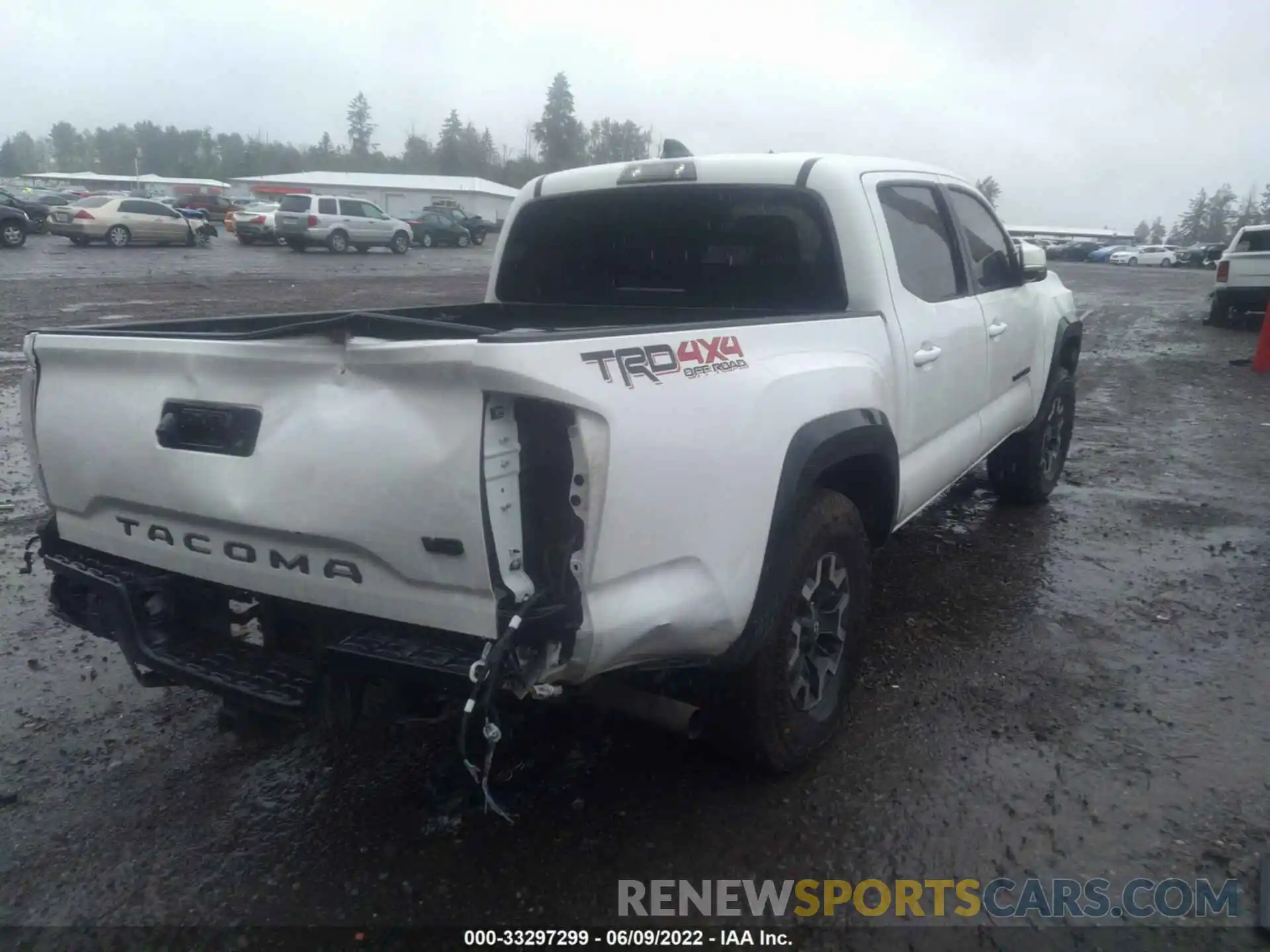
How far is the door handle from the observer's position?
386 centimetres

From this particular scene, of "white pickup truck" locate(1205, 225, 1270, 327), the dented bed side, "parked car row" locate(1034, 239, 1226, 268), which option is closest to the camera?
the dented bed side

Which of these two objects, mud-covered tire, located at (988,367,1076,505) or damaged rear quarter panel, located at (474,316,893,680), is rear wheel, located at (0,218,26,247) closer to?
mud-covered tire, located at (988,367,1076,505)

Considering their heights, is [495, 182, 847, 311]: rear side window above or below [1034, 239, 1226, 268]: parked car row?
above

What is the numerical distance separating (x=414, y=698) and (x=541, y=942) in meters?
0.71

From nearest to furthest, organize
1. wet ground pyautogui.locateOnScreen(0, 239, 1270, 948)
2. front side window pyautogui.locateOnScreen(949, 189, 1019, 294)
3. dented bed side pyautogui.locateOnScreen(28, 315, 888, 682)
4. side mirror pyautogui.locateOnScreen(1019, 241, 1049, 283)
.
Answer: dented bed side pyautogui.locateOnScreen(28, 315, 888, 682) < wet ground pyautogui.locateOnScreen(0, 239, 1270, 948) < front side window pyautogui.locateOnScreen(949, 189, 1019, 294) < side mirror pyautogui.locateOnScreen(1019, 241, 1049, 283)

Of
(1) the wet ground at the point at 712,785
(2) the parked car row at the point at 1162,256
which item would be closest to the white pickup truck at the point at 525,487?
(1) the wet ground at the point at 712,785

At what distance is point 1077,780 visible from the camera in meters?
3.25

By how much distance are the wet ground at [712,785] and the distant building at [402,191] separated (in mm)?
70082

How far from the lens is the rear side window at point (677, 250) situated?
3832 millimetres

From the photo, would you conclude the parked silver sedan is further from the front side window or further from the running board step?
the running board step

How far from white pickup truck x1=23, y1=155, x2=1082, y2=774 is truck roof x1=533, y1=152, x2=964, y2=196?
0.02 m

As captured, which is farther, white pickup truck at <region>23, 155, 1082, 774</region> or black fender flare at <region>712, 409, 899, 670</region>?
black fender flare at <region>712, 409, 899, 670</region>

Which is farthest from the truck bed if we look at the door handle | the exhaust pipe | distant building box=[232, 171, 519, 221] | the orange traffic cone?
distant building box=[232, 171, 519, 221]

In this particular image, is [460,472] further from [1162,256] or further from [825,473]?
[1162,256]
